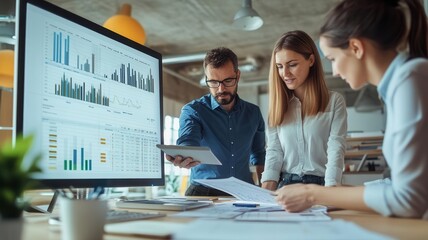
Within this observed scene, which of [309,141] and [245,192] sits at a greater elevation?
[309,141]

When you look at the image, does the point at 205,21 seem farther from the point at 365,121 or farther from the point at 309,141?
the point at 365,121

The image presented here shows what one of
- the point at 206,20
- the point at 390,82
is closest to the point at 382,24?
the point at 390,82

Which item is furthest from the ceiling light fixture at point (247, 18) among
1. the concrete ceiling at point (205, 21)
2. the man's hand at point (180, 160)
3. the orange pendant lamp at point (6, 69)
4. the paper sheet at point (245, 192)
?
the paper sheet at point (245, 192)

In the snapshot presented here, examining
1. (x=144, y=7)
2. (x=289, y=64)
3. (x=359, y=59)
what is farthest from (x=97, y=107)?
(x=144, y=7)

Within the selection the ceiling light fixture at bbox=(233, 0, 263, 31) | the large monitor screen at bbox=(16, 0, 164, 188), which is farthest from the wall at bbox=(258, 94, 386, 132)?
the large monitor screen at bbox=(16, 0, 164, 188)

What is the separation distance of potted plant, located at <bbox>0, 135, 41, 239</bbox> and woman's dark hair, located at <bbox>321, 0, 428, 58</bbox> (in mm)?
667

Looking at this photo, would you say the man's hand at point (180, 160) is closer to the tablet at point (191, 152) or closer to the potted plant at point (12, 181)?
the tablet at point (191, 152)

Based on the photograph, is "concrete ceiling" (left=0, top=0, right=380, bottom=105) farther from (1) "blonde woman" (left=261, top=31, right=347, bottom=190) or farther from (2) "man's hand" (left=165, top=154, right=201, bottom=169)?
(2) "man's hand" (left=165, top=154, right=201, bottom=169)

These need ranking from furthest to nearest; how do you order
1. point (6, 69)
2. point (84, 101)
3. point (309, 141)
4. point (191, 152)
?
1. point (6, 69)
2. point (309, 141)
3. point (191, 152)
4. point (84, 101)

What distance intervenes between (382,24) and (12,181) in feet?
2.36

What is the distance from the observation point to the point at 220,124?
1976mm

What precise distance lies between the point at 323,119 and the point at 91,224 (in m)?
1.22

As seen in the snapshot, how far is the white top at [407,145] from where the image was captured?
702mm

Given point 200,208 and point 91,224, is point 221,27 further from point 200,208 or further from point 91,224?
point 91,224
